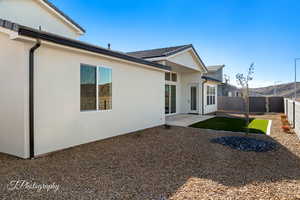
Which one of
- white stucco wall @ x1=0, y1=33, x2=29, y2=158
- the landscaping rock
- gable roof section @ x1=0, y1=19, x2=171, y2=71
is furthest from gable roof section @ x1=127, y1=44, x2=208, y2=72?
white stucco wall @ x1=0, y1=33, x2=29, y2=158

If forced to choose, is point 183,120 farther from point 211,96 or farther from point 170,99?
point 211,96

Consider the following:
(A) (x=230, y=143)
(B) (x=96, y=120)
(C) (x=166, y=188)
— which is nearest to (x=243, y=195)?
(C) (x=166, y=188)

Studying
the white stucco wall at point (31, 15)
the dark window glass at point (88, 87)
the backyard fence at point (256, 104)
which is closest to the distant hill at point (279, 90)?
the backyard fence at point (256, 104)

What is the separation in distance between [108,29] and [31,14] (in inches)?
186

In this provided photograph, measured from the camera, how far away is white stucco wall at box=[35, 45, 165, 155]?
16.4 feet

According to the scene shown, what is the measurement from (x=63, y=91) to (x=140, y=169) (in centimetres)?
323

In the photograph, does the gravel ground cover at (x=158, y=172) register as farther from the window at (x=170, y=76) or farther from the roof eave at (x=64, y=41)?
the window at (x=170, y=76)

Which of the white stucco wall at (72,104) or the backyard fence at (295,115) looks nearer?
the white stucco wall at (72,104)

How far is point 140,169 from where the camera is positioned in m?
4.15

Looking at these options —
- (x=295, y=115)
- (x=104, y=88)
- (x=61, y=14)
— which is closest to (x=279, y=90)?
(x=295, y=115)

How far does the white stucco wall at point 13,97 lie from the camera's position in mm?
4672

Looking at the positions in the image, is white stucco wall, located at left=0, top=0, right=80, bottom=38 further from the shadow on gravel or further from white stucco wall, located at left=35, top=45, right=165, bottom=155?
the shadow on gravel

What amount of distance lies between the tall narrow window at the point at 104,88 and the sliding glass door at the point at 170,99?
6585mm

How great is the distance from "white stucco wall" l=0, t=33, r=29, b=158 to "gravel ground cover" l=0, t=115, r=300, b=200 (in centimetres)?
42
